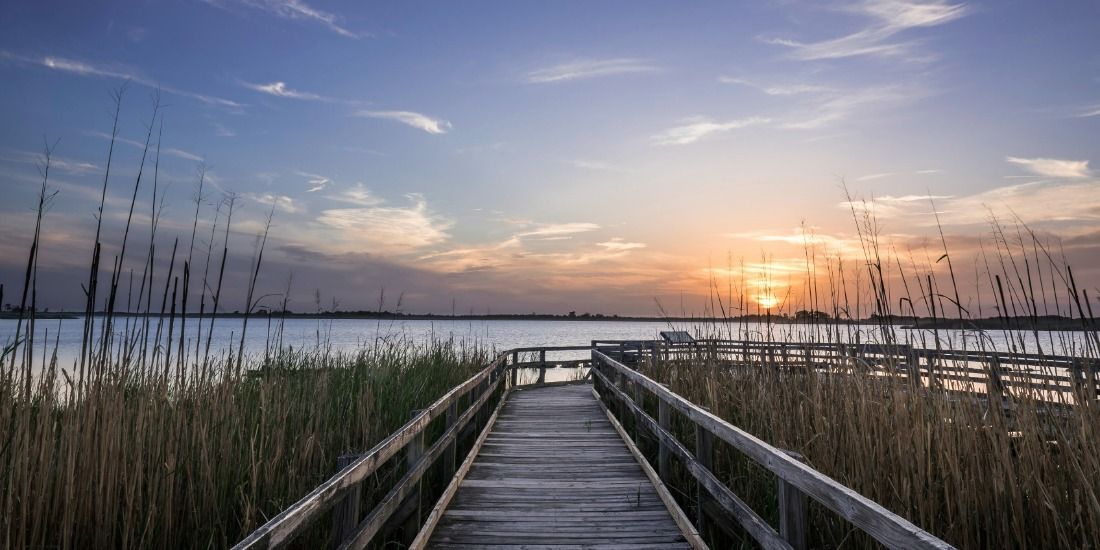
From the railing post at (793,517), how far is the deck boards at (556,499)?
1.37 m

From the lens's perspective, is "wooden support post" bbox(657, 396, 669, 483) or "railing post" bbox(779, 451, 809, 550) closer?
"railing post" bbox(779, 451, 809, 550)

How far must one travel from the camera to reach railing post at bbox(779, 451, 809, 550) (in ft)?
7.77

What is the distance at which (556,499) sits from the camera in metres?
4.69

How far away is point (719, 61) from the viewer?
1258 cm

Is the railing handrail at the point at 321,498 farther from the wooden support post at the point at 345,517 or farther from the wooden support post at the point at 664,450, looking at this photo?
the wooden support post at the point at 664,450

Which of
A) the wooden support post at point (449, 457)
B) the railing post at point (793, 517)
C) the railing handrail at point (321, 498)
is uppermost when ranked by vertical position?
the railing handrail at point (321, 498)

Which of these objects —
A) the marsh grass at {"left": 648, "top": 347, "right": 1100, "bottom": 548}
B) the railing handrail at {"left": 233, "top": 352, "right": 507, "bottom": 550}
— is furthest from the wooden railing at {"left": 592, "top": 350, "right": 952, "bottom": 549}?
the railing handrail at {"left": 233, "top": 352, "right": 507, "bottom": 550}

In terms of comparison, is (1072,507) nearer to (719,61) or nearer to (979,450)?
(979,450)

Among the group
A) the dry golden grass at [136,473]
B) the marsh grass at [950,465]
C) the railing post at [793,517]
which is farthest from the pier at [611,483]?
the dry golden grass at [136,473]

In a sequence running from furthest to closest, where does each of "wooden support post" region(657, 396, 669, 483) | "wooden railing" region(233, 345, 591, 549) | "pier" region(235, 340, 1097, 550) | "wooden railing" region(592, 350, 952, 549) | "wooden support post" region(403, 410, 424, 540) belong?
"wooden support post" region(657, 396, 669, 483) → "wooden support post" region(403, 410, 424, 540) → "pier" region(235, 340, 1097, 550) → "wooden railing" region(233, 345, 591, 549) → "wooden railing" region(592, 350, 952, 549)

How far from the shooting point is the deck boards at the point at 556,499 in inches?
148

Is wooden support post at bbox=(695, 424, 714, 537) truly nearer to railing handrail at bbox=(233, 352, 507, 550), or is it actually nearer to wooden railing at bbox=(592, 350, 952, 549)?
wooden railing at bbox=(592, 350, 952, 549)

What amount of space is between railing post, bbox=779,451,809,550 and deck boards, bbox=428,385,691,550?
1373 mm

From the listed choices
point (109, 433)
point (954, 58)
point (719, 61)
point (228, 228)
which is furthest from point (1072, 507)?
point (719, 61)
